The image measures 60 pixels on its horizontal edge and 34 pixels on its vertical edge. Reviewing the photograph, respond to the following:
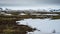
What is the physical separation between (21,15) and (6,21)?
8.7 inches

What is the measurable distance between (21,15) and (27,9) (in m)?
0.12

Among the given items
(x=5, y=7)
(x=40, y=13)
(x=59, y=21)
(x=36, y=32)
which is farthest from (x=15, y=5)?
(x=59, y=21)

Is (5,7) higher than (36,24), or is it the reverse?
(5,7)

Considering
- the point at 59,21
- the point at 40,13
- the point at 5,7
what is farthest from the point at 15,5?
the point at 59,21

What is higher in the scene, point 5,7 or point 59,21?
point 5,7

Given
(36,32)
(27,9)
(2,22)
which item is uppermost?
(27,9)

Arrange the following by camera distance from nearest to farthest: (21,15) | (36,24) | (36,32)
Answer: (36,32) < (36,24) < (21,15)

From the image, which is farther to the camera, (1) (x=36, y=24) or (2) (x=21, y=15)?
(2) (x=21, y=15)

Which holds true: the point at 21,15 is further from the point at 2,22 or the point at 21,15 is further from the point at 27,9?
the point at 2,22

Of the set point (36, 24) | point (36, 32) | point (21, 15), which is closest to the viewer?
point (36, 32)

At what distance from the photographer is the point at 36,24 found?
4.33 ft

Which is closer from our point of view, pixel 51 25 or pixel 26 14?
pixel 51 25

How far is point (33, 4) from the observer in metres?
1.51

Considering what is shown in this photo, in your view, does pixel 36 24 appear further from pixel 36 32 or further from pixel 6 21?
pixel 6 21
